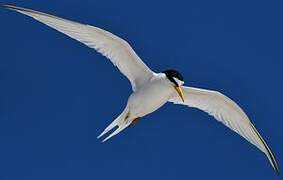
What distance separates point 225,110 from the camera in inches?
561

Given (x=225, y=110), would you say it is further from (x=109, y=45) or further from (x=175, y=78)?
(x=109, y=45)

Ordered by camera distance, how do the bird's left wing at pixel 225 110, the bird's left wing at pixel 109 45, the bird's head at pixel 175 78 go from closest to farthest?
→ the bird's left wing at pixel 109 45 → the bird's head at pixel 175 78 → the bird's left wing at pixel 225 110

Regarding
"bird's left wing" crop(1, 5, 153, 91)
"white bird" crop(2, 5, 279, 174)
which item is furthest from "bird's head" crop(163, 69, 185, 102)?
"bird's left wing" crop(1, 5, 153, 91)

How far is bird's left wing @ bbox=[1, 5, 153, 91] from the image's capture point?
1255 cm

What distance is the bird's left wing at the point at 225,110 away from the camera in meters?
14.0

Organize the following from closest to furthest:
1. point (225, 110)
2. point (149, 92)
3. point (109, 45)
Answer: point (109, 45) < point (149, 92) < point (225, 110)

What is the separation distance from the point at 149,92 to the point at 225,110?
1.40 m

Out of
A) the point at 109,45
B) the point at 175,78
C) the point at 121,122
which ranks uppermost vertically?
the point at 109,45

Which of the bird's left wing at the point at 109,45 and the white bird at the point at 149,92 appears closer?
the bird's left wing at the point at 109,45

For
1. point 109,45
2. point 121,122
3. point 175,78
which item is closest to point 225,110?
point 175,78

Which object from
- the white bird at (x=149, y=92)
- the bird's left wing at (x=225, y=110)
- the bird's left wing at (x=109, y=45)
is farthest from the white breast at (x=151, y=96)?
the bird's left wing at (x=225, y=110)

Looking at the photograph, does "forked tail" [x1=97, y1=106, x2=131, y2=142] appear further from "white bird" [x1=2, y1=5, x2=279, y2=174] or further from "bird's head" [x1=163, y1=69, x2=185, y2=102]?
"bird's head" [x1=163, y1=69, x2=185, y2=102]

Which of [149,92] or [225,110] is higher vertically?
[149,92]

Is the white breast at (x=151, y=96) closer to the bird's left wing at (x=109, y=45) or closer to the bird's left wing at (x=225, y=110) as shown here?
the bird's left wing at (x=109, y=45)
